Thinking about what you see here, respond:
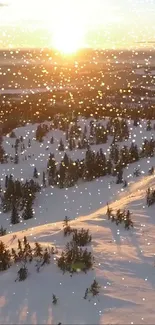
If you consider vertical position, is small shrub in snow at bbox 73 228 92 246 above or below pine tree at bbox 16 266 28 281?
above

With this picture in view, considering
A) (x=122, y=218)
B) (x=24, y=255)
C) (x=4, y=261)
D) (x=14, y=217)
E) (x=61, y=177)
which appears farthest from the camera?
(x=61, y=177)

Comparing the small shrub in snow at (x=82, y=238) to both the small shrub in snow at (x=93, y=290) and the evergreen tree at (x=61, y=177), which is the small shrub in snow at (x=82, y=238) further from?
the evergreen tree at (x=61, y=177)

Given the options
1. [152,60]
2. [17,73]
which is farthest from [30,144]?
[152,60]

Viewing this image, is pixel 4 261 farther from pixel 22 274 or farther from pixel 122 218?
pixel 122 218

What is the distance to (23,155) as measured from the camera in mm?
13000

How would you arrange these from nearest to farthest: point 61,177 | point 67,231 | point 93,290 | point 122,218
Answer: point 93,290
point 67,231
point 122,218
point 61,177

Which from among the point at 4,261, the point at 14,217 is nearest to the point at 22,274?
the point at 4,261

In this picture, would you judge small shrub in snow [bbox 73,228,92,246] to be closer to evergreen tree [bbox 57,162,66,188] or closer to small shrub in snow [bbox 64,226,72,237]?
small shrub in snow [bbox 64,226,72,237]

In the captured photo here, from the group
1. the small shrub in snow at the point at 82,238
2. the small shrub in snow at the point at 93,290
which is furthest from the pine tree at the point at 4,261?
the small shrub in snow at the point at 93,290

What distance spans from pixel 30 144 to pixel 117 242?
894cm

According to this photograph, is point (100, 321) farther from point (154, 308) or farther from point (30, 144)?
point (30, 144)

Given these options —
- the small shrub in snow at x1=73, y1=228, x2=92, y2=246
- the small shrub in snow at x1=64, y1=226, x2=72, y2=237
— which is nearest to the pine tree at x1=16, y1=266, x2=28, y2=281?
the small shrub in snow at x1=73, y1=228, x2=92, y2=246

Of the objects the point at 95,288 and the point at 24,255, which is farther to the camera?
the point at 24,255

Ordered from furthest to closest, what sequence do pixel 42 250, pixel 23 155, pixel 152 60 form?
1. pixel 152 60
2. pixel 23 155
3. pixel 42 250
